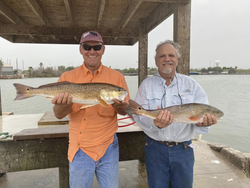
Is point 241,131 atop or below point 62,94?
below

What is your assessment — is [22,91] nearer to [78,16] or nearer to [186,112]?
[186,112]

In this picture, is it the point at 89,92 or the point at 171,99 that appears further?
the point at 171,99

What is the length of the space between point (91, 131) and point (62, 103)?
1.82 ft

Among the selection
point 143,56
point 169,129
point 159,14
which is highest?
point 159,14

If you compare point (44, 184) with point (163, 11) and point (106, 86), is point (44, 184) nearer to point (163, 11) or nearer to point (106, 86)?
point (106, 86)

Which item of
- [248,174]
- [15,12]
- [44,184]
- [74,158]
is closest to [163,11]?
[74,158]

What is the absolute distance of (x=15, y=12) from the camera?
560 centimetres

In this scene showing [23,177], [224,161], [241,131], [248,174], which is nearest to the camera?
[248,174]

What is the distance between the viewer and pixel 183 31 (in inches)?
140

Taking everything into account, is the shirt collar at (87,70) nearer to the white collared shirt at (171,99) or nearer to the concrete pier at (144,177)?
the white collared shirt at (171,99)

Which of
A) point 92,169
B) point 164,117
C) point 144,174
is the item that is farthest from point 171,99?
point 144,174

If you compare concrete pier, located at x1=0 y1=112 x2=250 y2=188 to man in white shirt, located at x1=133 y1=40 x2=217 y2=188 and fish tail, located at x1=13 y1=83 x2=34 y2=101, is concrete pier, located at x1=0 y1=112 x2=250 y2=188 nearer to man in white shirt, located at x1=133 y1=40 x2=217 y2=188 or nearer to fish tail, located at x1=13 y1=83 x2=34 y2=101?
man in white shirt, located at x1=133 y1=40 x2=217 y2=188

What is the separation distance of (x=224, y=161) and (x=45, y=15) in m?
8.08

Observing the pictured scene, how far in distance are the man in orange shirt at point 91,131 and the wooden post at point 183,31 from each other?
1.88 meters
